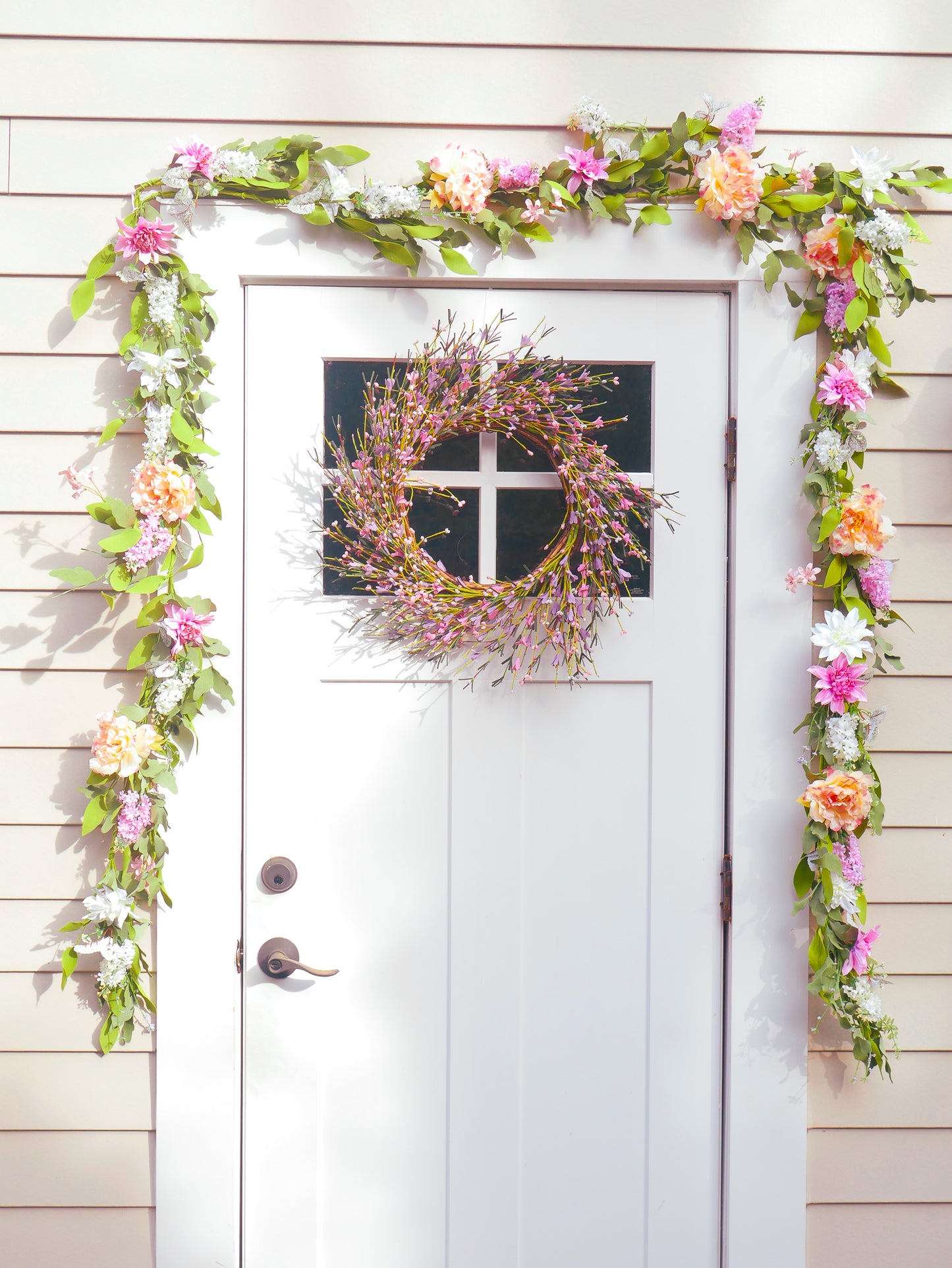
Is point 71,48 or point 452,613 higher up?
point 71,48

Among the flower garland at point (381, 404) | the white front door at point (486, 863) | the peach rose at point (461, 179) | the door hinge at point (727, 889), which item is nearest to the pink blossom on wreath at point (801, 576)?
the flower garland at point (381, 404)

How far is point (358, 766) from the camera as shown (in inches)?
61.2

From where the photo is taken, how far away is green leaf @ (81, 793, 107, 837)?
57.6 inches

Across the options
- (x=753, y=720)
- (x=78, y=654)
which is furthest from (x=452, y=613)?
(x=78, y=654)

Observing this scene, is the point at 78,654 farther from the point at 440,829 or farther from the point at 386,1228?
the point at 386,1228

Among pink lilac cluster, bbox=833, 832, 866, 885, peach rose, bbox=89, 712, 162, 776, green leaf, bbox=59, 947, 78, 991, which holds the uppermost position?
peach rose, bbox=89, 712, 162, 776

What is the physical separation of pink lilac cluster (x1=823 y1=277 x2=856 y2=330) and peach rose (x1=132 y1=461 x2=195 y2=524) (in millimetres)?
1178

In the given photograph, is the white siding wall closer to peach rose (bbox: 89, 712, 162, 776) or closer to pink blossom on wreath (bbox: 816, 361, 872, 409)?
peach rose (bbox: 89, 712, 162, 776)

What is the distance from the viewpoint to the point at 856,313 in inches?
58.3

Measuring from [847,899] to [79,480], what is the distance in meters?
1.54

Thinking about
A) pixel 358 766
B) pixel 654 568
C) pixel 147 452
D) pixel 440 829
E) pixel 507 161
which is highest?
pixel 507 161

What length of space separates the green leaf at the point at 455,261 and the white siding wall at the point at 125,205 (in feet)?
0.67

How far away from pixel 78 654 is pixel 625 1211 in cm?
144

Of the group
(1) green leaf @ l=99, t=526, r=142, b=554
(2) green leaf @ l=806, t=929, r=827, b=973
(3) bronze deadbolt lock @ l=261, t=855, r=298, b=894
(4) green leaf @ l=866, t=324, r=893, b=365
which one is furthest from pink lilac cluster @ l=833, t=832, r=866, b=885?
(1) green leaf @ l=99, t=526, r=142, b=554
